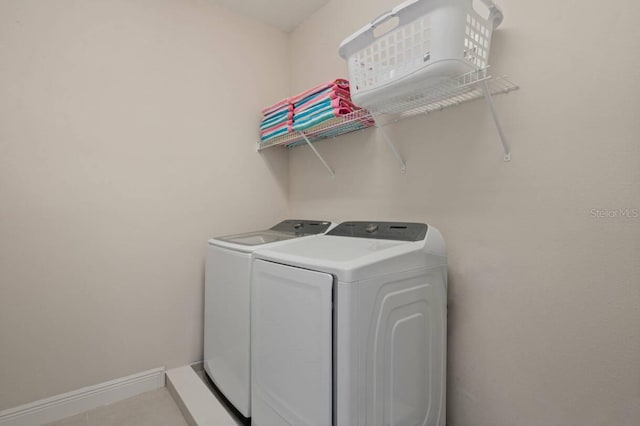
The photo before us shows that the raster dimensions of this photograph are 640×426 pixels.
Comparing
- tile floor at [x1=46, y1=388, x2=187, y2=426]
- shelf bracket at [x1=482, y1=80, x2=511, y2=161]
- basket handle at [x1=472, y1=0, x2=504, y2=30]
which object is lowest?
tile floor at [x1=46, y1=388, x2=187, y2=426]

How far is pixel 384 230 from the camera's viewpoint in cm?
151

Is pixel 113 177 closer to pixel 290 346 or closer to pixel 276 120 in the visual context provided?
pixel 276 120

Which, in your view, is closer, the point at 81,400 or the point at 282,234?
the point at 81,400

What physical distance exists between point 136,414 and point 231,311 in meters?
0.81

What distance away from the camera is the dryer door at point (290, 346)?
100cm

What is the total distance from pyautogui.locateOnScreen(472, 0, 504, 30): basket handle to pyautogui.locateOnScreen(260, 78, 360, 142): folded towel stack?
28.3 inches

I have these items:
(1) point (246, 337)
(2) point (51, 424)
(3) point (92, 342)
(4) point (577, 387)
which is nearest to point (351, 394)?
(1) point (246, 337)

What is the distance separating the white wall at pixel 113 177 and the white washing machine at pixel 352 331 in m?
0.92

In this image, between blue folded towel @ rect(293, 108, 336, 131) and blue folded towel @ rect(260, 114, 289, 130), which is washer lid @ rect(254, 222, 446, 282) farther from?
blue folded towel @ rect(260, 114, 289, 130)

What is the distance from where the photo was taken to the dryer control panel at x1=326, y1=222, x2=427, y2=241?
4.42 feet

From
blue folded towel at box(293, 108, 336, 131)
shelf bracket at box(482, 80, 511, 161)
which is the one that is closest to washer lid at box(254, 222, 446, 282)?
shelf bracket at box(482, 80, 511, 161)

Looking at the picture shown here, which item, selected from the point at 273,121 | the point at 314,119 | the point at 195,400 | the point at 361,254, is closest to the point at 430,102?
the point at 314,119

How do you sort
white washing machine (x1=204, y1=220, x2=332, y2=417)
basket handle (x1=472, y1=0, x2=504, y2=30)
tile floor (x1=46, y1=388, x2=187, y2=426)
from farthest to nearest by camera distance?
1. tile floor (x1=46, y1=388, x2=187, y2=426)
2. white washing machine (x1=204, y1=220, x2=332, y2=417)
3. basket handle (x1=472, y1=0, x2=504, y2=30)

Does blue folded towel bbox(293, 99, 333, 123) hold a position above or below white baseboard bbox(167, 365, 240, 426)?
above
